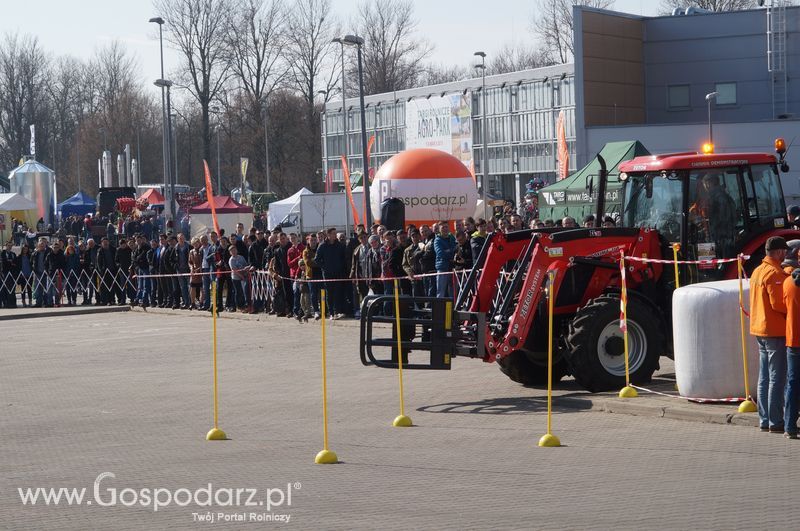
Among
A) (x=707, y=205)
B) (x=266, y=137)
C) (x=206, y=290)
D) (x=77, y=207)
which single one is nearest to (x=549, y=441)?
(x=707, y=205)

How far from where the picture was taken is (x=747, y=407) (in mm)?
12086

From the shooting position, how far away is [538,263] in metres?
13.9

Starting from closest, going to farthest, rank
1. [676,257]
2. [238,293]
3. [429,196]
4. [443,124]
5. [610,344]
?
[610,344] → [676,257] → [238,293] → [429,196] → [443,124]

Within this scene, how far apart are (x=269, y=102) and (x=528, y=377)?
76.0 metres

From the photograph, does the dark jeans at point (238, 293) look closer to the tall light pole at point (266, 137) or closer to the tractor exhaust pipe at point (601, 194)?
the tractor exhaust pipe at point (601, 194)

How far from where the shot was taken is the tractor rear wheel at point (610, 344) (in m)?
13.8

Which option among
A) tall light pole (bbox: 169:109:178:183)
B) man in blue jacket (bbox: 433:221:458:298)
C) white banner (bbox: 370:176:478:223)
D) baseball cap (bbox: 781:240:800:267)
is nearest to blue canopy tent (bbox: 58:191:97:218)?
tall light pole (bbox: 169:109:178:183)

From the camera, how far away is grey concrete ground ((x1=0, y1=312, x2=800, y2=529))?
8.46m

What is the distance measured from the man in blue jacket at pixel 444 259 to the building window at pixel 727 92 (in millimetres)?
42979

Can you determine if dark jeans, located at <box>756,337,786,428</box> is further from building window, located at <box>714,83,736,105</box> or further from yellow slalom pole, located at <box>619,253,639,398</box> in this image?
building window, located at <box>714,83,736,105</box>

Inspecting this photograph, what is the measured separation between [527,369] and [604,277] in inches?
61.7

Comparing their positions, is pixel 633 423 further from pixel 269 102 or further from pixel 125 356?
pixel 269 102

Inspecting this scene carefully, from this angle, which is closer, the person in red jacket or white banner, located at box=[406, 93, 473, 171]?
the person in red jacket

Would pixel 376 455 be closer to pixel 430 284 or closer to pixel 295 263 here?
pixel 430 284
